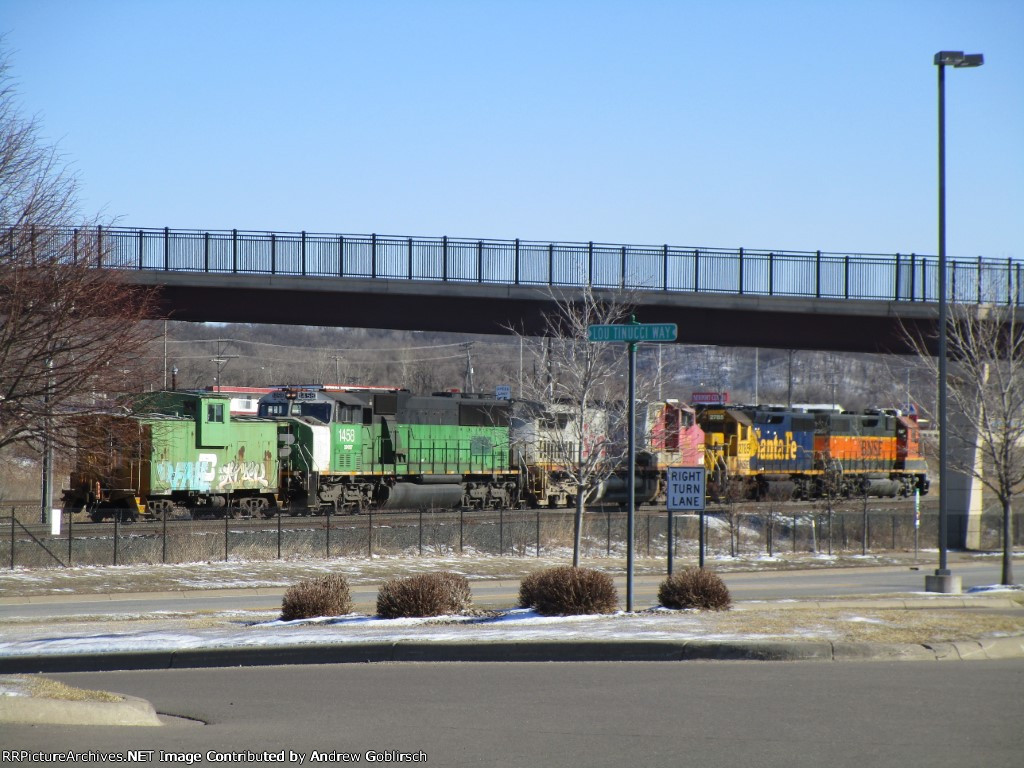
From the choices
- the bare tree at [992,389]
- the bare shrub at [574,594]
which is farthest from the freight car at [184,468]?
the bare tree at [992,389]

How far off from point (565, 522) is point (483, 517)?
8.54 feet

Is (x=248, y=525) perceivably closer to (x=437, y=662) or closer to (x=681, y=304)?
(x=681, y=304)

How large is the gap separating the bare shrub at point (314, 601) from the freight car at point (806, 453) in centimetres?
3049

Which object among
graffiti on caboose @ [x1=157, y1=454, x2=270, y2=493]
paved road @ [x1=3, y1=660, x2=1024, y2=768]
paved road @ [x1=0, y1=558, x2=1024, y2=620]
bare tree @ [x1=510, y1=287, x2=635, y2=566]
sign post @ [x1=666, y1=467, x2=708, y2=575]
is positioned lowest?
paved road @ [x1=0, y1=558, x2=1024, y2=620]

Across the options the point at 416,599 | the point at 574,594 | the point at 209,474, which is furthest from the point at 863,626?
the point at 209,474

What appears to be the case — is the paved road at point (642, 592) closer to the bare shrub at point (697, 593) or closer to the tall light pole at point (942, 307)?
the tall light pole at point (942, 307)

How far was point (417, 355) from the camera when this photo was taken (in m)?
163

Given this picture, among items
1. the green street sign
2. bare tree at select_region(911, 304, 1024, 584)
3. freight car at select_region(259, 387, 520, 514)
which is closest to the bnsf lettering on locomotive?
freight car at select_region(259, 387, 520, 514)

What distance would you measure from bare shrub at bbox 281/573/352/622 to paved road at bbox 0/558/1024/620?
2.75 m

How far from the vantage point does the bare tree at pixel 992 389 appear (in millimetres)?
26609

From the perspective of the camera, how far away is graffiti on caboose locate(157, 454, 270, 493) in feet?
108

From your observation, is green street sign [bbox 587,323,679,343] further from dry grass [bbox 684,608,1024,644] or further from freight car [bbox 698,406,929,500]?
freight car [bbox 698,406,929,500]

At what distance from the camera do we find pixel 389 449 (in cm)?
3853

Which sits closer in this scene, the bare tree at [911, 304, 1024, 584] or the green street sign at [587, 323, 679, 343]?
the green street sign at [587, 323, 679, 343]
